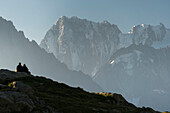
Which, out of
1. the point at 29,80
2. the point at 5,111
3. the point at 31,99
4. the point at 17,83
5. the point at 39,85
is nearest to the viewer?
the point at 5,111

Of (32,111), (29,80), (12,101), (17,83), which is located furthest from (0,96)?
(29,80)

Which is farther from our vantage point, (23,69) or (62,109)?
(23,69)

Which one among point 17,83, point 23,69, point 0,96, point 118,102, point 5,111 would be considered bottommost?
point 5,111

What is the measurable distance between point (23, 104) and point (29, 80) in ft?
92.0

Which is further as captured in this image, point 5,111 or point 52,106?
point 52,106

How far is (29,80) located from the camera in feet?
171

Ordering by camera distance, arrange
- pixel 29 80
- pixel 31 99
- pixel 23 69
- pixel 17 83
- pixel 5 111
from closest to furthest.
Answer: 1. pixel 5 111
2. pixel 31 99
3. pixel 17 83
4. pixel 29 80
5. pixel 23 69

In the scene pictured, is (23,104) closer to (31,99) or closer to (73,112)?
(31,99)

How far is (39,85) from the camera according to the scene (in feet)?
159

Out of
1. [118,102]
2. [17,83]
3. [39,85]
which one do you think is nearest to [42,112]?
[17,83]

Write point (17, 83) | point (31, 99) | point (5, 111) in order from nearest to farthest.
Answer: point (5, 111), point (31, 99), point (17, 83)

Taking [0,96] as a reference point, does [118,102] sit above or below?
above

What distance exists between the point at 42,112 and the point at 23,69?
46662mm

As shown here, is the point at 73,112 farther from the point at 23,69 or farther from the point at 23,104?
the point at 23,69
